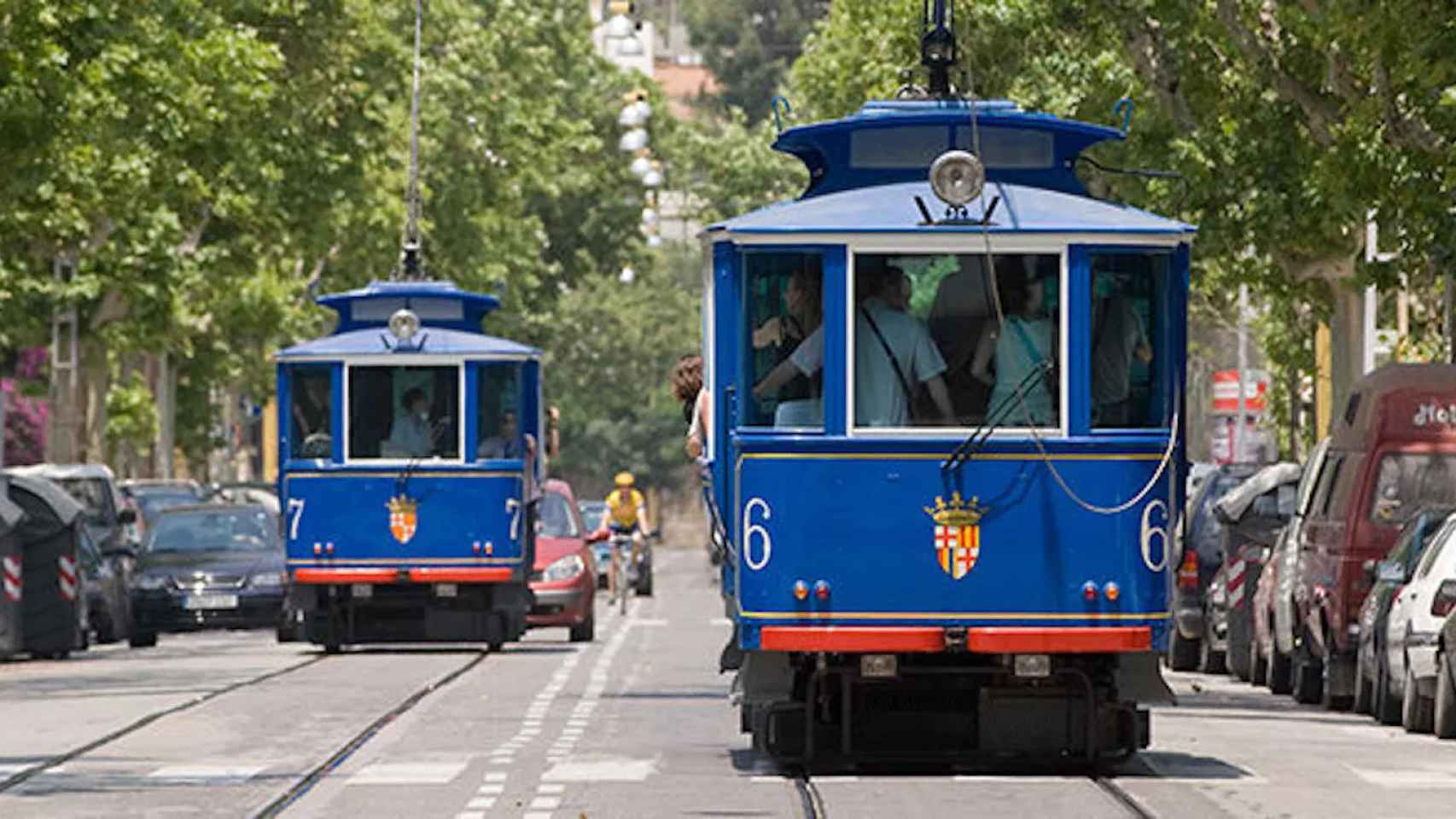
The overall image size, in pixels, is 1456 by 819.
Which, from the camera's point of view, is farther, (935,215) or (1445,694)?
(1445,694)

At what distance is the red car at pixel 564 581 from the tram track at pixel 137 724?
485cm

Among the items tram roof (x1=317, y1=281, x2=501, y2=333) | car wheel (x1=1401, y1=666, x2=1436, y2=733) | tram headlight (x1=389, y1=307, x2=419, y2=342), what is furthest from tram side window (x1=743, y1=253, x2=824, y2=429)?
tram roof (x1=317, y1=281, x2=501, y2=333)

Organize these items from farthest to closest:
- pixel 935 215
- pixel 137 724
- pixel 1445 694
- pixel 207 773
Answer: pixel 137 724
pixel 1445 694
pixel 207 773
pixel 935 215

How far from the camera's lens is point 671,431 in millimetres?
124375

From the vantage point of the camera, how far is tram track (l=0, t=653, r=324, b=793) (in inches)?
786

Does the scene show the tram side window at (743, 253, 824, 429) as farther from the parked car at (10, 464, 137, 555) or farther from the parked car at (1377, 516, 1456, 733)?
the parked car at (10, 464, 137, 555)

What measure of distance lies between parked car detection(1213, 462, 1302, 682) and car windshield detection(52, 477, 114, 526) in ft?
49.5

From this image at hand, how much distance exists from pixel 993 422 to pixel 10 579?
19.0 m

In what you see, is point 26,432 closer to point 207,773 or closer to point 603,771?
point 207,773

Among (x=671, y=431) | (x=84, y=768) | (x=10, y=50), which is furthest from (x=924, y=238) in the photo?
(x=671, y=431)

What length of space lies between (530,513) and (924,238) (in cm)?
1771

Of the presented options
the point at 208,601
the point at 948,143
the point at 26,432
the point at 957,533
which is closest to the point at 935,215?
the point at 948,143

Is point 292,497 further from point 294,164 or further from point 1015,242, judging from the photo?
point 294,164

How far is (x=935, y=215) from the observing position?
1892 centimetres
